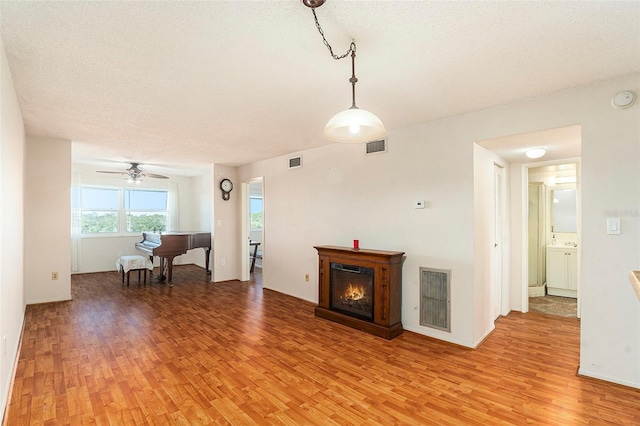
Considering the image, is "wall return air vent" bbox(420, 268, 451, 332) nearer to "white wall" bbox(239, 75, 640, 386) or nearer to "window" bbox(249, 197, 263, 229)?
"white wall" bbox(239, 75, 640, 386)

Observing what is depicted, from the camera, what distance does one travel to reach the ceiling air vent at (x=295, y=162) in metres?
5.14

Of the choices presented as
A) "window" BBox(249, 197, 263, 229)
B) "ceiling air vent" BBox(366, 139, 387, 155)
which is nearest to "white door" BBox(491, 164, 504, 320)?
"ceiling air vent" BBox(366, 139, 387, 155)

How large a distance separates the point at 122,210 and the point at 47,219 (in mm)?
3155

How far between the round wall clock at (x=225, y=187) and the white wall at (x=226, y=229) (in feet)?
0.20

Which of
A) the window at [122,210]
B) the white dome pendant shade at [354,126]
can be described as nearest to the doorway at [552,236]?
the white dome pendant shade at [354,126]

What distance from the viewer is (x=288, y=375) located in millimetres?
2592

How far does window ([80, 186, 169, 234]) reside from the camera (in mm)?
7148

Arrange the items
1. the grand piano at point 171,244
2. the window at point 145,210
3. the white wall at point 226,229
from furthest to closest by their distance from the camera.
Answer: the window at point 145,210
the white wall at point 226,229
the grand piano at point 171,244

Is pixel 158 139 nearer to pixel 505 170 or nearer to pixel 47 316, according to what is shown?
pixel 47 316

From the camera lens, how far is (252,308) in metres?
4.52

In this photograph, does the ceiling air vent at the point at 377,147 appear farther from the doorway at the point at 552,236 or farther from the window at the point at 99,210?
the window at the point at 99,210

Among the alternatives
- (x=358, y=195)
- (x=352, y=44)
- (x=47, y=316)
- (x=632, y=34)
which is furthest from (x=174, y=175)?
(x=632, y=34)

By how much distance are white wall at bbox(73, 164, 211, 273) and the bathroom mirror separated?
716 cm

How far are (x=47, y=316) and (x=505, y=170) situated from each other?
6358mm
